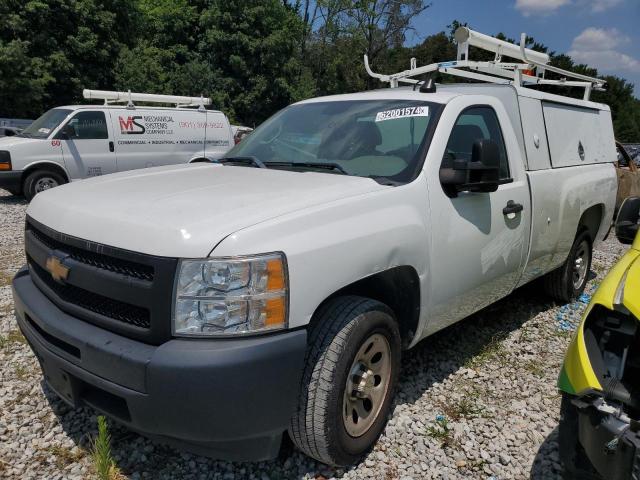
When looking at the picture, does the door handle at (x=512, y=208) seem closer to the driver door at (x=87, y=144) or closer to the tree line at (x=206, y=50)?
the driver door at (x=87, y=144)

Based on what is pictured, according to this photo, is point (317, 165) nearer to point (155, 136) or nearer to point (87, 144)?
point (87, 144)

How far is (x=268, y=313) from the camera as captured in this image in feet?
6.77

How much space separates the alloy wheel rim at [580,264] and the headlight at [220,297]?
4135 mm

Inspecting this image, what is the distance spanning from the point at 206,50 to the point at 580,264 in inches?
1168

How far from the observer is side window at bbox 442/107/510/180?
10.7ft

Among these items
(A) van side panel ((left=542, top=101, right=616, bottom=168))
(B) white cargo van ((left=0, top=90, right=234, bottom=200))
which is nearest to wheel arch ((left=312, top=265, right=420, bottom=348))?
(A) van side panel ((left=542, top=101, right=616, bottom=168))

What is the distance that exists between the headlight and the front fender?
0.21 feet

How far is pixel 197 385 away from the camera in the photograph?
1.96 meters

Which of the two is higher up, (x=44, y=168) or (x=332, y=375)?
(x=44, y=168)

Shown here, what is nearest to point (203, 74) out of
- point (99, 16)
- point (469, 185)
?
point (99, 16)

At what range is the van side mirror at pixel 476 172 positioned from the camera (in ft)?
9.70

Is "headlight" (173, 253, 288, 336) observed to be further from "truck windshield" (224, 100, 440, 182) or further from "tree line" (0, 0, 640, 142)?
"tree line" (0, 0, 640, 142)

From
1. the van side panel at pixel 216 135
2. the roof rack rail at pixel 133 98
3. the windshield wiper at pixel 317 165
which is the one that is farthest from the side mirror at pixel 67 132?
the windshield wiper at pixel 317 165

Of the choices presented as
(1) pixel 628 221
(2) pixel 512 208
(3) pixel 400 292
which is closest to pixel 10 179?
(3) pixel 400 292
